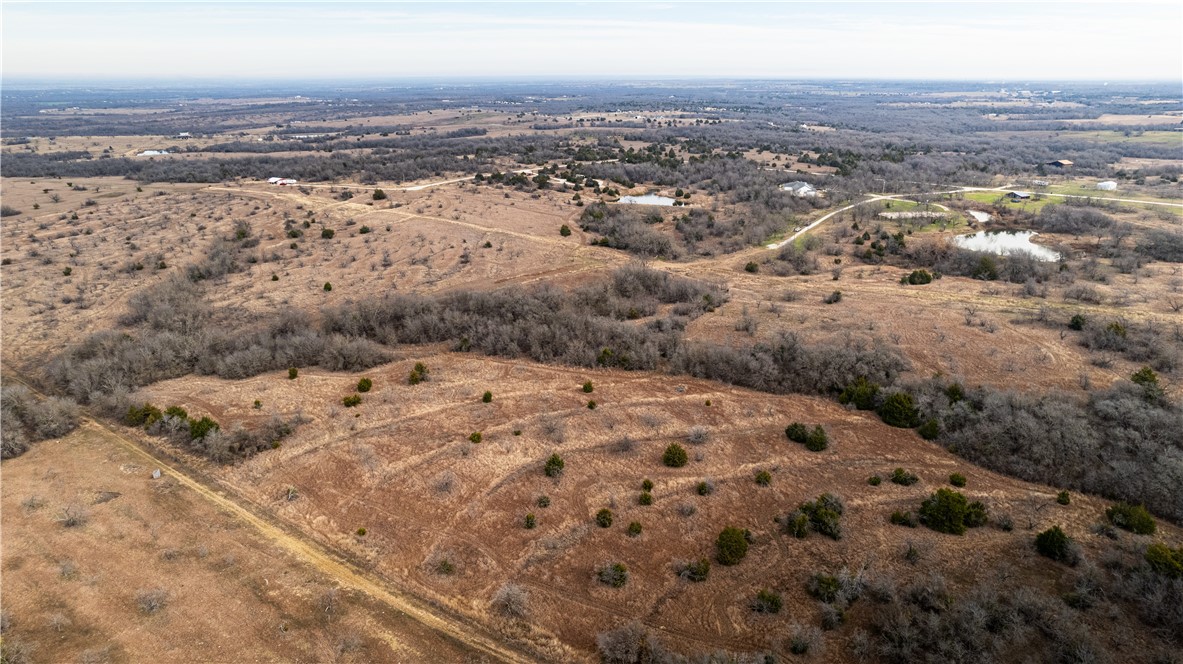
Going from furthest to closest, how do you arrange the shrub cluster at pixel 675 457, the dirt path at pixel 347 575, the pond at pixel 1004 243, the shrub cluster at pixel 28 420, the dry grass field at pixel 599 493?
the pond at pixel 1004 243 < the shrub cluster at pixel 28 420 < the shrub cluster at pixel 675 457 < the dry grass field at pixel 599 493 < the dirt path at pixel 347 575

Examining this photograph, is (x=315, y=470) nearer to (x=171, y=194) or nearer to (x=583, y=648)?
(x=583, y=648)

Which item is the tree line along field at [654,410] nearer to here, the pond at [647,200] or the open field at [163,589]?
the open field at [163,589]

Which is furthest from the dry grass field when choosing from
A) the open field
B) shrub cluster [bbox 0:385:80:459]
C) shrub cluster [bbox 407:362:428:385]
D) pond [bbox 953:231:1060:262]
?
pond [bbox 953:231:1060:262]

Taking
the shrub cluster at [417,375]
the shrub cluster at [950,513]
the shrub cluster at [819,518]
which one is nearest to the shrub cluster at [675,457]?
the shrub cluster at [819,518]

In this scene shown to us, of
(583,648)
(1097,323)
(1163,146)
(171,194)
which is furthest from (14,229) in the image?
(1163,146)

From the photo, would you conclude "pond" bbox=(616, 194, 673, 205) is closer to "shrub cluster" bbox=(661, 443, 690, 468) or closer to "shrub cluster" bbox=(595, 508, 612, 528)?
"shrub cluster" bbox=(661, 443, 690, 468)
